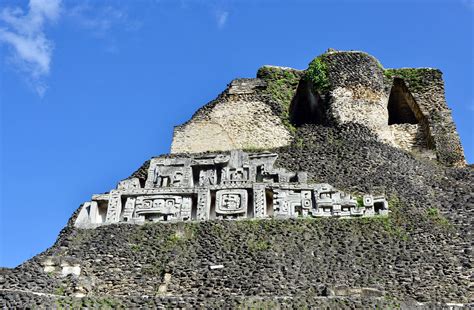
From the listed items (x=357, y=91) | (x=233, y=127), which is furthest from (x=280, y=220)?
(x=357, y=91)

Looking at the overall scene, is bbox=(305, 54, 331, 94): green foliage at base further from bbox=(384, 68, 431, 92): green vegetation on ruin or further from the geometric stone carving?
the geometric stone carving

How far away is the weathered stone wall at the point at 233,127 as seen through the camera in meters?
15.9

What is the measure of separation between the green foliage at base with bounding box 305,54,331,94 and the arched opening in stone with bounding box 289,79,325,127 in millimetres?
196

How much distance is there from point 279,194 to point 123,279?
148 inches

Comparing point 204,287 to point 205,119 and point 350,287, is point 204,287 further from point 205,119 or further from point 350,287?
point 205,119

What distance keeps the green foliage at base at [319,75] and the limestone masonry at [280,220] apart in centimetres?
10

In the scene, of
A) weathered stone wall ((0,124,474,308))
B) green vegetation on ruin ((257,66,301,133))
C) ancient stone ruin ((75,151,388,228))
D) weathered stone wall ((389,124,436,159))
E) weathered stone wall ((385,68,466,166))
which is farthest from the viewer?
green vegetation on ruin ((257,66,301,133))

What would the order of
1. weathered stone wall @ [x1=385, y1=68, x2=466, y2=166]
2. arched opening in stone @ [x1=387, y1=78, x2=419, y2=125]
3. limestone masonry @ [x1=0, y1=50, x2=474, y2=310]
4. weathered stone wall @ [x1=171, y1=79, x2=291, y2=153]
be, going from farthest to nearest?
arched opening in stone @ [x1=387, y1=78, x2=419, y2=125]
weathered stone wall @ [x1=171, y1=79, x2=291, y2=153]
weathered stone wall @ [x1=385, y1=68, x2=466, y2=166]
limestone masonry @ [x1=0, y1=50, x2=474, y2=310]

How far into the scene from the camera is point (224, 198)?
1284 centimetres

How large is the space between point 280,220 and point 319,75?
647 cm

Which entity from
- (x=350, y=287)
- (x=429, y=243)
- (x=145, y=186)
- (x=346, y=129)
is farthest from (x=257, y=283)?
(x=346, y=129)

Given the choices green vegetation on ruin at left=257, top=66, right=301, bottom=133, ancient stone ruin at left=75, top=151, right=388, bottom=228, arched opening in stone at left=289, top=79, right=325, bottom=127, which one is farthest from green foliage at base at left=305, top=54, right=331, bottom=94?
ancient stone ruin at left=75, top=151, right=388, bottom=228

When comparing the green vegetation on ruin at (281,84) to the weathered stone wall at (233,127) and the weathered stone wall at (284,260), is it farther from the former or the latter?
the weathered stone wall at (284,260)

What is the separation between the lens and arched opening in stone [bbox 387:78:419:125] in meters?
17.9
